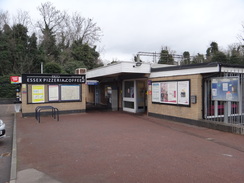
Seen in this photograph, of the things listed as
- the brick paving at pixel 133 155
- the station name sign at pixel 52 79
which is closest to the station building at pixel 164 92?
the station name sign at pixel 52 79

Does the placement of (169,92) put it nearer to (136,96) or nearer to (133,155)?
(136,96)

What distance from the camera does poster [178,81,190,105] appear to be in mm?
9641

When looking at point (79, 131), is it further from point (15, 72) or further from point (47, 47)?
point (47, 47)

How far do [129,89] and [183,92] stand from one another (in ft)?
17.7

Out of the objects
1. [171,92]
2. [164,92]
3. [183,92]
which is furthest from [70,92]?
[183,92]

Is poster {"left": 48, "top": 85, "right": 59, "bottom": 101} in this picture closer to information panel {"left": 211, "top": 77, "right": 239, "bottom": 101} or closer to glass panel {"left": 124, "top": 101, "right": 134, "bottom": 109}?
glass panel {"left": 124, "top": 101, "right": 134, "bottom": 109}

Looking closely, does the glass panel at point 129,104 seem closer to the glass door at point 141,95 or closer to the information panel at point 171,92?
the glass door at point 141,95

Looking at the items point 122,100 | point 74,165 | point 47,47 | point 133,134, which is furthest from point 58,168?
point 47,47

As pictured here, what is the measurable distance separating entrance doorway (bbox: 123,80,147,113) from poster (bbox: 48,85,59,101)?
490cm

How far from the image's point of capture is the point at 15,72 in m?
25.8

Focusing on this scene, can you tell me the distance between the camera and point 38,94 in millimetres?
12797

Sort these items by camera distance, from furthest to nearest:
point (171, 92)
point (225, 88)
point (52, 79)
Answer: point (52, 79), point (171, 92), point (225, 88)

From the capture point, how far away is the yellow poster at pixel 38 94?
500 inches

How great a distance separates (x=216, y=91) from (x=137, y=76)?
5.63 metres
